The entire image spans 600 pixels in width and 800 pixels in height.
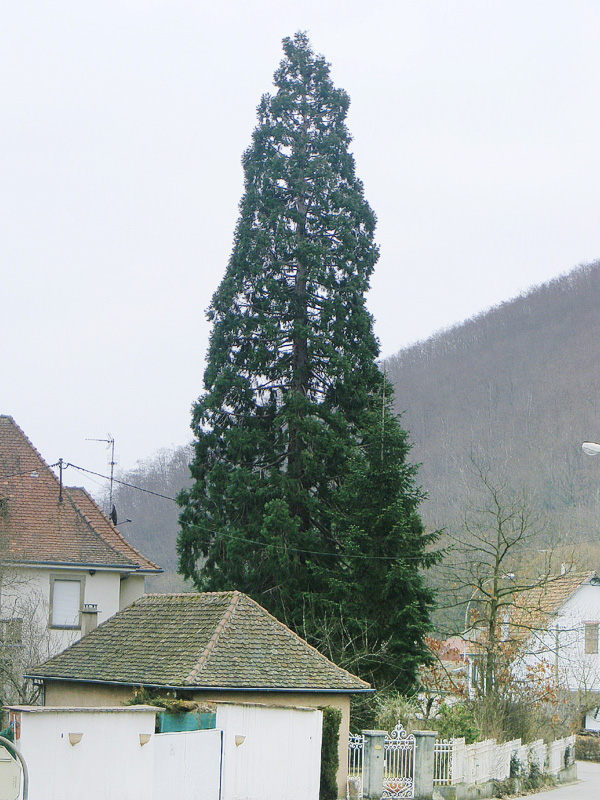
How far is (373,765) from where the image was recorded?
2248cm

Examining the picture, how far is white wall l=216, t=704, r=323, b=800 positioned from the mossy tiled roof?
2.99ft

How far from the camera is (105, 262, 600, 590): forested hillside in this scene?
277 ft

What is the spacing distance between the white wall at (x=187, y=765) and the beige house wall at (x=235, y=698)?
5.61 ft

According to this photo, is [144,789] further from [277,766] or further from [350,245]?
[350,245]

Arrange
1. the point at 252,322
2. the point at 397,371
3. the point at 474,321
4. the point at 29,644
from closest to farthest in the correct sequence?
the point at 29,644 < the point at 252,322 < the point at 397,371 < the point at 474,321

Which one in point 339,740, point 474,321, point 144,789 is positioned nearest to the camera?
point 144,789

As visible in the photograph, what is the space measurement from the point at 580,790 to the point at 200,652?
513 inches

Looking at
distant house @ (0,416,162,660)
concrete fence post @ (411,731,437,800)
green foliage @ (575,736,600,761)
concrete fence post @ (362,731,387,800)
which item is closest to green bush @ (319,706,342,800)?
concrete fence post @ (362,731,387,800)

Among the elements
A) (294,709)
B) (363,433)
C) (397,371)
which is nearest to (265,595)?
(363,433)

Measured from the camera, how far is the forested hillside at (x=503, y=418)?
277 feet

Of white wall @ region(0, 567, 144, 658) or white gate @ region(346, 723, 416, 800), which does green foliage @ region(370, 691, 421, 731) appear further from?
white wall @ region(0, 567, 144, 658)

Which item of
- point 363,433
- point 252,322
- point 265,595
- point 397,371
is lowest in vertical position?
point 265,595

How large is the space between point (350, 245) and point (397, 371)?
128 meters

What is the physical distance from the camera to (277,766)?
67.1 ft
